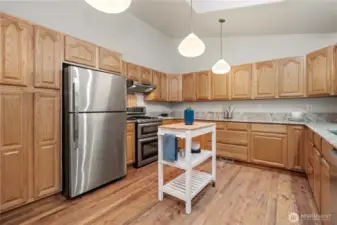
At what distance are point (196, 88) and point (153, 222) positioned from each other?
11.4 feet

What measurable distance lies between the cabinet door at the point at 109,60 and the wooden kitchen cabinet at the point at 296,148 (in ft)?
10.7

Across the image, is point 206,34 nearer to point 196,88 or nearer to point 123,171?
point 196,88

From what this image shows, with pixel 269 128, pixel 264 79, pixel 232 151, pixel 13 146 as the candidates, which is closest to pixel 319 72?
pixel 264 79

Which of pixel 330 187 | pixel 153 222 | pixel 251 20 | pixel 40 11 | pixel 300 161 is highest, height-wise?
pixel 251 20

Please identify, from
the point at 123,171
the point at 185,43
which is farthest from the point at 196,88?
the point at 123,171

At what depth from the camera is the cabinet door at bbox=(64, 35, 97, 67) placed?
91.7 inches

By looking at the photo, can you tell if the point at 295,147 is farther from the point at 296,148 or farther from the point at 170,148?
the point at 170,148

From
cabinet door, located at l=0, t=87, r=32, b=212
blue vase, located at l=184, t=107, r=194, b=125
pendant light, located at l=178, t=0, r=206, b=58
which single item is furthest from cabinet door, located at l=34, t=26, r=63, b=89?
blue vase, located at l=184, t=107, r=194, b=125

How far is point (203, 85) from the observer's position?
4.48 metres

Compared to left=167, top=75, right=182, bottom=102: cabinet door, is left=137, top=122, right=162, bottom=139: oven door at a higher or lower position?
lower

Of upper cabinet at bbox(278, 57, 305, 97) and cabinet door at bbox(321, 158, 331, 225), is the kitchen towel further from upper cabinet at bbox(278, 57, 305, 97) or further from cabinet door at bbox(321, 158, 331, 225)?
upper cabinet at bbox(278, 57, 305, 97)

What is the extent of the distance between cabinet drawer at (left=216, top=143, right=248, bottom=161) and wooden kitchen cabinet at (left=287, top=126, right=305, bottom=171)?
2.49 ft

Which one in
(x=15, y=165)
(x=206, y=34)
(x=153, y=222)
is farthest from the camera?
(x=206, y=34)

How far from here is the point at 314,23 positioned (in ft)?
10.00
